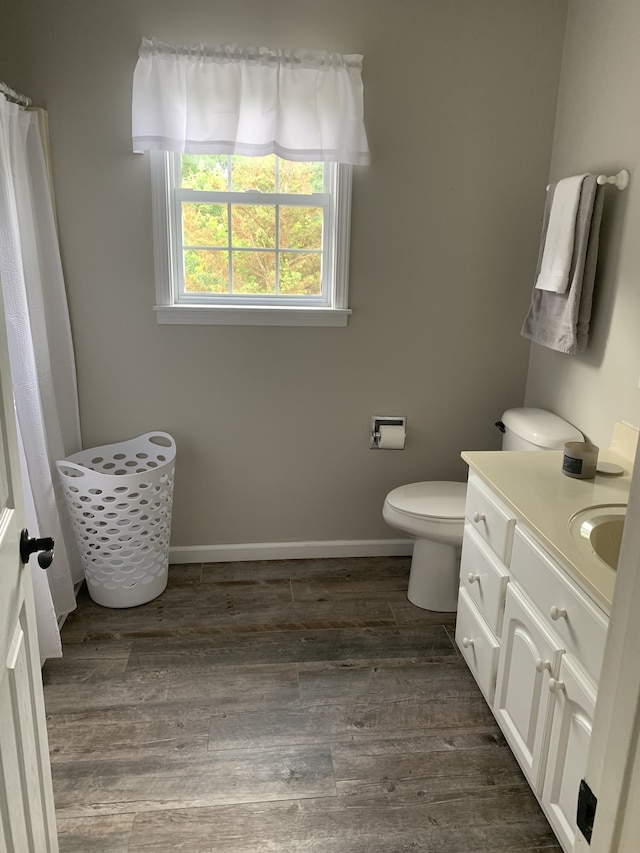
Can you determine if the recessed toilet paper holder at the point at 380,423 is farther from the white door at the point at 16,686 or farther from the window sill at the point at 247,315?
the white door at the point at 16,686

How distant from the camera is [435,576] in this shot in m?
2.72

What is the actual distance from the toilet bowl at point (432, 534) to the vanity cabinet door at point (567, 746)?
100cm

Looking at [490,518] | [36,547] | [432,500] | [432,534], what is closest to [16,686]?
[36,547]

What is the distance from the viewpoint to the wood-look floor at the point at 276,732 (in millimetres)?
1746

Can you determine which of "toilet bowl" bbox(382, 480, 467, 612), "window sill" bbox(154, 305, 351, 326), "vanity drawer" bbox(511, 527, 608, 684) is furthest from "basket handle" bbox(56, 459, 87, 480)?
"vanity drawer" bbox(511, 527, 608, 684)

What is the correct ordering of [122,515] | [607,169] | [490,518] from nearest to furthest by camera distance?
[490,518] < [607,169] < [122,515]

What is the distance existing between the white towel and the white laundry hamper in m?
1.66

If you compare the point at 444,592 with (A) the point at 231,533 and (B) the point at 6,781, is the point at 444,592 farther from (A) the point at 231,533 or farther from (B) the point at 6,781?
(B) the point at 6,781

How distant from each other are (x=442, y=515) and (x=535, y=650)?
0.89m

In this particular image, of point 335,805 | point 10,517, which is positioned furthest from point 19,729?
point 335,805

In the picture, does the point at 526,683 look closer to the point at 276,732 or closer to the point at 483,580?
the point at 483,580

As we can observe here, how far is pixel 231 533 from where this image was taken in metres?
3.12

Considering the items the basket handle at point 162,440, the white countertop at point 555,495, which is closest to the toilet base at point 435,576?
the white countertop at point 555,495

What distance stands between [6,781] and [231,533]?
205 cm
